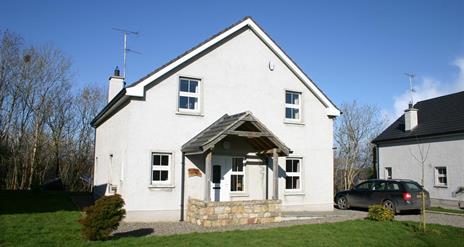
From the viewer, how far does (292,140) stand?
63.7 ft

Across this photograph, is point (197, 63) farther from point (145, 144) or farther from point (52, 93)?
point (52, 93)

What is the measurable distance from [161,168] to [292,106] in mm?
7336

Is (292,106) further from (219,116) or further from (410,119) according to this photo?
(410,119)

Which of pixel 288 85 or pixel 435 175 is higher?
pixel 288 85

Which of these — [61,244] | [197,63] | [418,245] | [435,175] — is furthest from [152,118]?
[435,175]

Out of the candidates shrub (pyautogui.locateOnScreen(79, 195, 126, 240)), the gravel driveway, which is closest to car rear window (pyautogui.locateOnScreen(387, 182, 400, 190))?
the gravel driveway

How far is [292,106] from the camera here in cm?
1989

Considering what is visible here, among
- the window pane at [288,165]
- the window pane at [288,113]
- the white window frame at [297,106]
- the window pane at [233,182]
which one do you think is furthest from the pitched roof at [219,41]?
the window pane at [233,182]

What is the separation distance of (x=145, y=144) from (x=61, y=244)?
5848mm

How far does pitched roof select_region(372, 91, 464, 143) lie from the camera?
87.0 ft

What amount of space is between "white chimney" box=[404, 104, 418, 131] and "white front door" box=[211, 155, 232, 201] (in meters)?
18.3

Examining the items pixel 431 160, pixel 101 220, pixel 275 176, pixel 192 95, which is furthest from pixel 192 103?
pixel 431 160

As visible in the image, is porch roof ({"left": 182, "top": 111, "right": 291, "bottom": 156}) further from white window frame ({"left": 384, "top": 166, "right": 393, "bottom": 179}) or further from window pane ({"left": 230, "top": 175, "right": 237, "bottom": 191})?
white window frame ({"left": 384, "top": 166, "right": 393, "bottom": 179})

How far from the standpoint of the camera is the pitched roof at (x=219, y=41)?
51.3 ft
